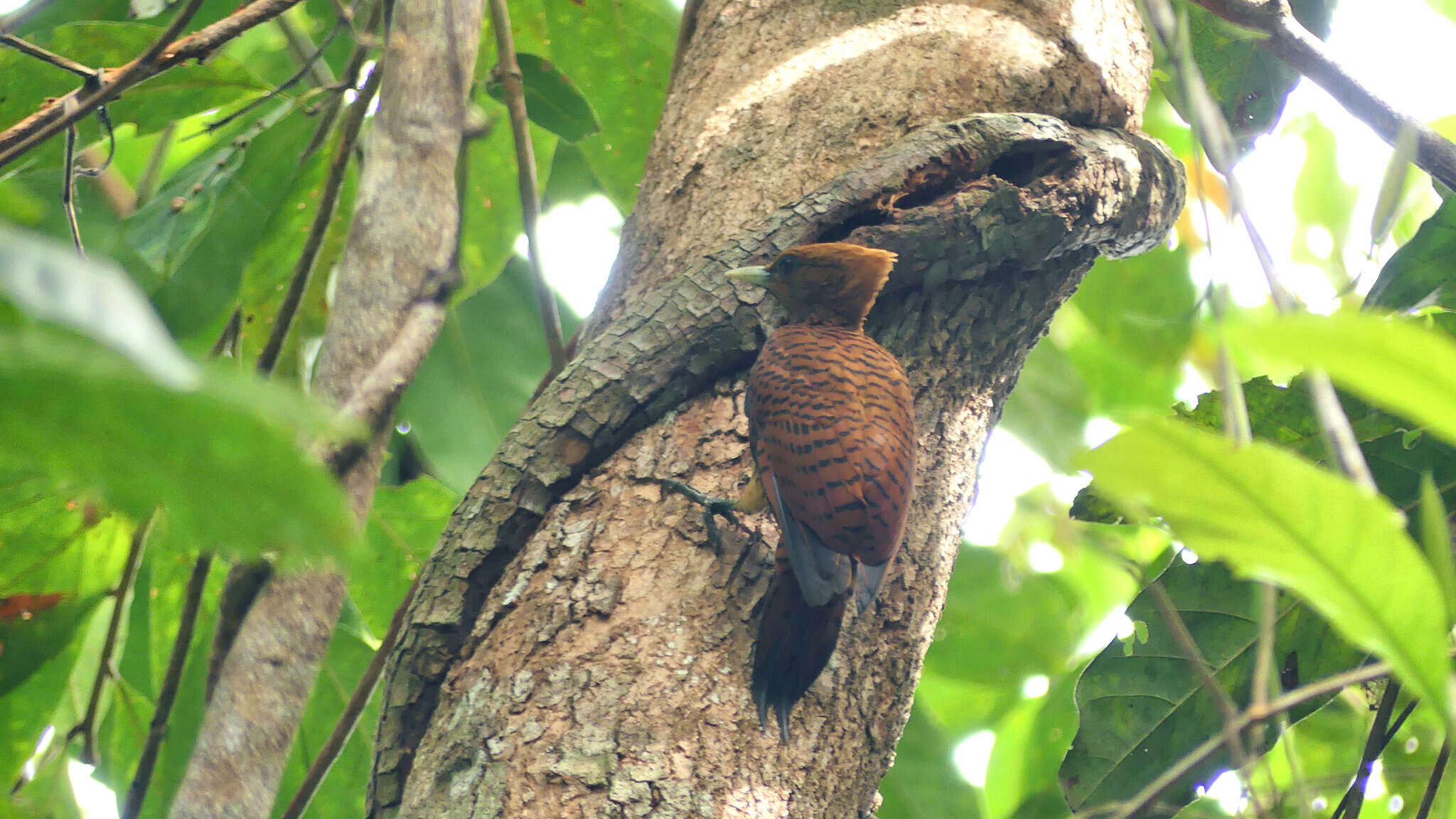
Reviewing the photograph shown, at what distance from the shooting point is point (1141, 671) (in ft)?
5.61

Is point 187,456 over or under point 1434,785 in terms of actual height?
under

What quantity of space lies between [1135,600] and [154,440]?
1.69m

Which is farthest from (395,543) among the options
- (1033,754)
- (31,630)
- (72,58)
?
(1033,754)

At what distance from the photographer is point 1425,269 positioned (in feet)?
5.82

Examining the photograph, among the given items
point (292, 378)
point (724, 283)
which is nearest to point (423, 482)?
point (292, 378)

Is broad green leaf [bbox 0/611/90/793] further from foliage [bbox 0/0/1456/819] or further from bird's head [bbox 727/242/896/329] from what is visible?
bird's head [bbox 727/242/896/329]

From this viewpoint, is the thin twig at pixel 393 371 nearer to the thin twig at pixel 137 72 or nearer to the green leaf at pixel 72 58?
the thin twig at pixel 137 72

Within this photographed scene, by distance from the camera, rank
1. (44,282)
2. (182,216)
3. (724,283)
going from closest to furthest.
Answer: (44,282)
(724,283)
(182,216)

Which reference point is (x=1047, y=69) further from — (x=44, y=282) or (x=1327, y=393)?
(x=44, y=282)

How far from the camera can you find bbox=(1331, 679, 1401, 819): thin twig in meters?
1.44

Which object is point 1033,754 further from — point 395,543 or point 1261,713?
point 1261,713

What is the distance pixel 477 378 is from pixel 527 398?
14 cm

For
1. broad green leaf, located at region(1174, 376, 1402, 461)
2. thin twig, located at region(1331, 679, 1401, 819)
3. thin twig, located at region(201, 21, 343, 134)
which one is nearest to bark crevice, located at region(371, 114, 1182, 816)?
broad green leaf, located at region(1174, 376, 1402, 461)

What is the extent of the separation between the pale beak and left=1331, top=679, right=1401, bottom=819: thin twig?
1087 millimetres
